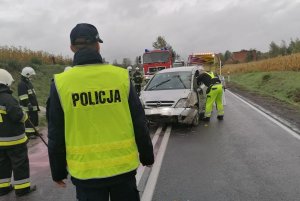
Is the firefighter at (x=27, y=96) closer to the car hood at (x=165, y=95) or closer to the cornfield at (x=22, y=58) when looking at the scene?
the car hood at (x=165, y=95)

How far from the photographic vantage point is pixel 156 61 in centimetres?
2969

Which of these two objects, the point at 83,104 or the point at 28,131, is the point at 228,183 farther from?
the point at 28,131

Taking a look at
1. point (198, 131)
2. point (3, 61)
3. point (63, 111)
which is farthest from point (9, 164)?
point (3, 61)

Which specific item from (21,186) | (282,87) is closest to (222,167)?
A: (21,186)

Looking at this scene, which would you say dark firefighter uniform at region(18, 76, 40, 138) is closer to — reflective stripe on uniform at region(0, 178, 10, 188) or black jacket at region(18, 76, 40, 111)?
black jacket at region(18, 76, 40, 111)

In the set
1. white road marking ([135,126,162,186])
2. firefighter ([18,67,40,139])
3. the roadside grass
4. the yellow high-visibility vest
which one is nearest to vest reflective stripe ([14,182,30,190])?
white road marking ([135,126,162,186])

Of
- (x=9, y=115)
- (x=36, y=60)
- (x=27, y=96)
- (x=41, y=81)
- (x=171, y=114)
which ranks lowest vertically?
(x=171, y=114)

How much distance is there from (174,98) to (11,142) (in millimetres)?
6015

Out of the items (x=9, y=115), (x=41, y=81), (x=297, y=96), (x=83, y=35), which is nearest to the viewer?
(x=83, y=35)

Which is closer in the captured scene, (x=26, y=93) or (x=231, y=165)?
(x=231, y=165)

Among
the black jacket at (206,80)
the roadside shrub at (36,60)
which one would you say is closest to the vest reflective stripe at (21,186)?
the black jacket at (206,80)

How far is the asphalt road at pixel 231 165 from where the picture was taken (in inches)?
224

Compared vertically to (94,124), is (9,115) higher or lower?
lower

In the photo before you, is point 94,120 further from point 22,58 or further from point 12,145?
point 22,58
